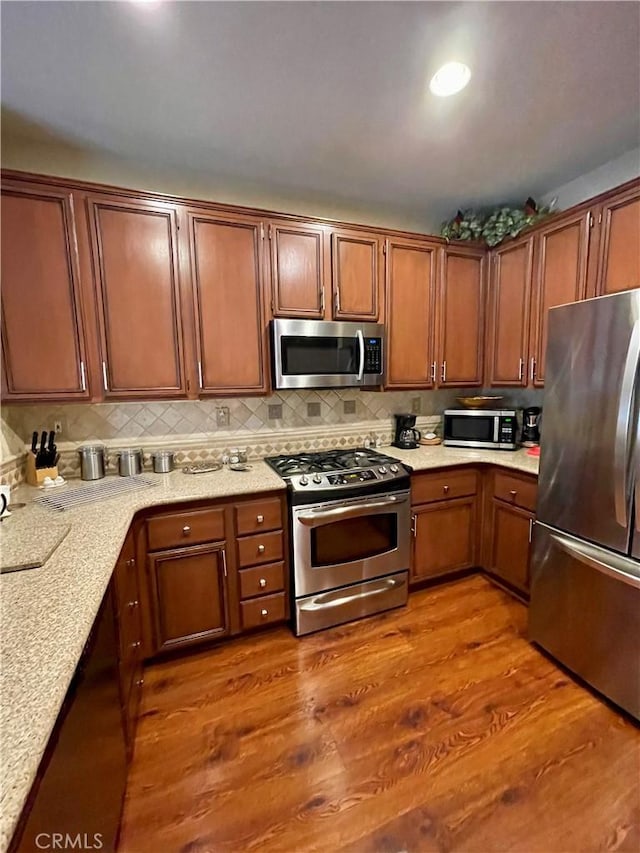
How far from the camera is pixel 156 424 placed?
2.35 meters

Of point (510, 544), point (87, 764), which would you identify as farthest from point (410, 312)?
point (87, 764)

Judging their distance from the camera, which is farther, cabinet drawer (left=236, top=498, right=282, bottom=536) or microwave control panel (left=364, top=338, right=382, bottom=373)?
microwave control panel (left=364, top=338, right=382, bottom=373)

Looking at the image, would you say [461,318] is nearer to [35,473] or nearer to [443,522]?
[443,522]

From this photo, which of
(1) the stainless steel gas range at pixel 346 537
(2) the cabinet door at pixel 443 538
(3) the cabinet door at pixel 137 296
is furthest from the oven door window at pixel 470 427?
(3) the cabinet door at pixel 137 296

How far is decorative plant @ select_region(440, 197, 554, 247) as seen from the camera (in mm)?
2529

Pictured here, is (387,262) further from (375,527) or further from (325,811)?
(325,811)

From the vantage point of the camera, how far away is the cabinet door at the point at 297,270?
Result: 2.22 metres

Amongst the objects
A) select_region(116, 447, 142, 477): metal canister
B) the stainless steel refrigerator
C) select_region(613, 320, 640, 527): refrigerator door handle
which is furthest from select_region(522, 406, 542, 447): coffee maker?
select_region(116, 447, 142, 477): metal canister

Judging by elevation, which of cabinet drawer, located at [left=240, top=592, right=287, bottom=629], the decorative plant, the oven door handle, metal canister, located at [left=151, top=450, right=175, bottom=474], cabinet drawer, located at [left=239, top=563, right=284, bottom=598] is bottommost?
cabinet drawer, located at [left=240, top=592, right=287, bottom=629]

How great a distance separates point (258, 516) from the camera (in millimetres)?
2000

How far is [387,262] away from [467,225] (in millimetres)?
716

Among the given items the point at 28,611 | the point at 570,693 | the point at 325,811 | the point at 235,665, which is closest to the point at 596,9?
the point at 28,611

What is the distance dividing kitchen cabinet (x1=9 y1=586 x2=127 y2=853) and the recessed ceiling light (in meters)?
2.35

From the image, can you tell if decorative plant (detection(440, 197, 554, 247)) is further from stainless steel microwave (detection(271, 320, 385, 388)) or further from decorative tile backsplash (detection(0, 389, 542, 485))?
decorative tile backsplash (detection(0, 389, 542, 485))
